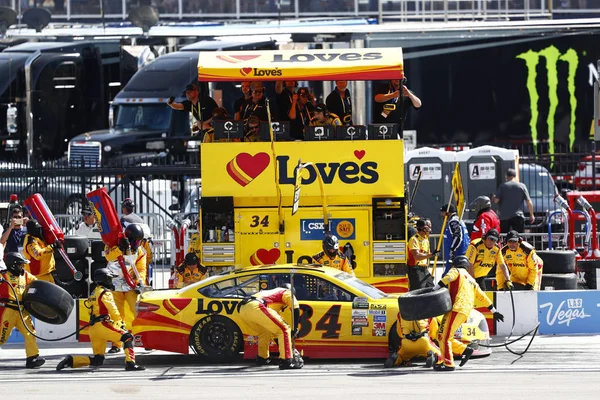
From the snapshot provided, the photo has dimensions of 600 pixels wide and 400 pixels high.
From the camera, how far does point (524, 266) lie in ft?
55.0

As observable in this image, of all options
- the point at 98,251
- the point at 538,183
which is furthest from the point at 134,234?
the point at 538,183

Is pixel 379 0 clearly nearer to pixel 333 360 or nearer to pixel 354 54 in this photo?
pixel 354 54

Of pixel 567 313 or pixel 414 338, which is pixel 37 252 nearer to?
pixel 414 338

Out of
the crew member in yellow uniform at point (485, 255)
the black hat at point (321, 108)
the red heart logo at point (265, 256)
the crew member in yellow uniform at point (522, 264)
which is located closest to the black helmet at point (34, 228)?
the red heart logo at point (265, 256)

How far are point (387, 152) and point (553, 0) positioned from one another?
63.6 ft

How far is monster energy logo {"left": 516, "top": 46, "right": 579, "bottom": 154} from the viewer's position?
26953mm

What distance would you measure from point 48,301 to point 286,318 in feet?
8.68

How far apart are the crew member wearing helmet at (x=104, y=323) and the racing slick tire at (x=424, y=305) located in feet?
9.96

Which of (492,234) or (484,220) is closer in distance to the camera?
(492,234)

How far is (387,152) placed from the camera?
16375 mm

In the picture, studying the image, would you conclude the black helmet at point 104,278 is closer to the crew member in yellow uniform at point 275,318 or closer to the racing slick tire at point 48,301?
the racing slick tire at point 48,301

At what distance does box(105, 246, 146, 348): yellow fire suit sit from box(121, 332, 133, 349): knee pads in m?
1.53

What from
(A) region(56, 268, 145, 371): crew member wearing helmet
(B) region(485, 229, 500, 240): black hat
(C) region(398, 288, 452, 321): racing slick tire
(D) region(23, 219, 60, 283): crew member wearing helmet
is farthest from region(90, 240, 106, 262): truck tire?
(C) region(398, 288, 452, 321): racing slick tire

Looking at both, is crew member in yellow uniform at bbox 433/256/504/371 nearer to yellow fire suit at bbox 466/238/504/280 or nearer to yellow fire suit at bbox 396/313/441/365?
yellow fire suit at bbox 396/313/441/365
